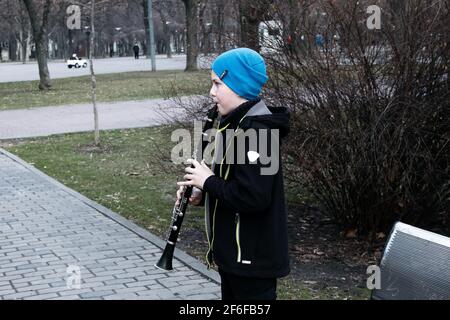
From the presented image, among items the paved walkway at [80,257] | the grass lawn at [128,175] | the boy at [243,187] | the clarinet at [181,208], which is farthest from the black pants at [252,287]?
the grass lawn at [128,175]

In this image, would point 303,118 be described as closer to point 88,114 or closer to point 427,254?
point 427,254

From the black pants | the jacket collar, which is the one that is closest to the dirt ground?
the black pants

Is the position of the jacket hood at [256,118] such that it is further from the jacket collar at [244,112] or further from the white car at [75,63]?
the white car at [75,63]

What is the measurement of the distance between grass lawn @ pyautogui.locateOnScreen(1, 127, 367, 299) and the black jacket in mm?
2156

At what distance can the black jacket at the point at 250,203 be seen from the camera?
9.40 ft

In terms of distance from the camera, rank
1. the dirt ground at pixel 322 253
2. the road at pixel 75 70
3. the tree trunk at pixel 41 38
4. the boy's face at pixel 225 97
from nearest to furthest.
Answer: the boy's face at pixel 225 97
the dirt ground at pixel 322 253
the tree trunk at pixel 41 38
the road at pixel 75 70

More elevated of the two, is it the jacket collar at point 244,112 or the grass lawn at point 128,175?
the jacket collar at point 244,112

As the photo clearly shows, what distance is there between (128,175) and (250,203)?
24.3 feet

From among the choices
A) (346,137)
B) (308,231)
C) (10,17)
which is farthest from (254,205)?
(10,17)

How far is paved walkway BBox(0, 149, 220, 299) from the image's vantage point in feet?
16.9

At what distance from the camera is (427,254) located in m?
3.25

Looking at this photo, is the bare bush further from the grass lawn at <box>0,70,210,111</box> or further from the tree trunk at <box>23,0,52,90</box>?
the tree trunk at <box>23,0,52,90</box>

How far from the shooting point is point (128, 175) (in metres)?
10.1

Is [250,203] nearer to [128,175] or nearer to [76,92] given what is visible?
[128,175]
